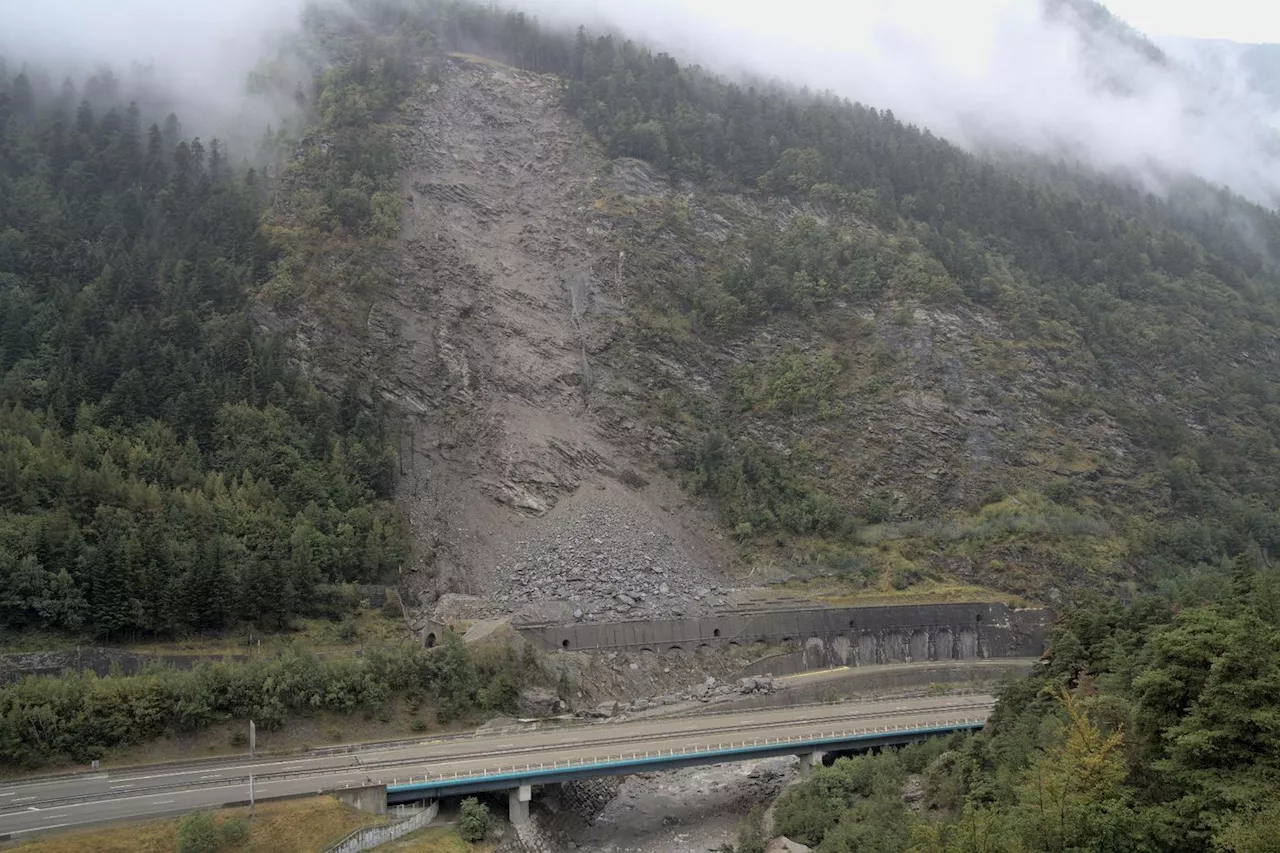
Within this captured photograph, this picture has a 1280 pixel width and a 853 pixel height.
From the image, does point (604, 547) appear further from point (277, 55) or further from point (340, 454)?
point (277, 55)

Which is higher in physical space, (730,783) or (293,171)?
(293,171)

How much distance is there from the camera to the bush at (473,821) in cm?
3219

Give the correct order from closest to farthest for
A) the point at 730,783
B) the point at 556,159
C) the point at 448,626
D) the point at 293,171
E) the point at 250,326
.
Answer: the point at 730,783
the point at 448,626
the point at 250,326
the point at 293,171
the point at 556,159

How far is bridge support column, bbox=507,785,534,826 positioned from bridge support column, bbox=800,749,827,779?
477 inches

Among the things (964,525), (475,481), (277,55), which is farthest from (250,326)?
(964,525)

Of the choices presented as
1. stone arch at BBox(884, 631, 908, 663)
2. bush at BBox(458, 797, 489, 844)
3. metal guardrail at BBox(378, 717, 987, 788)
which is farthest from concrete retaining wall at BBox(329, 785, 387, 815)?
stone arch at BBox(884, 631, 908, 663)

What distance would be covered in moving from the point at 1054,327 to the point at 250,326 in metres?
60.2

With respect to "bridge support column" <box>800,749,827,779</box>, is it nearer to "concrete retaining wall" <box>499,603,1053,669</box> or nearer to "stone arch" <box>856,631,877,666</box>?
"concrete retaining wall" <box>499,603,1053,669</box>

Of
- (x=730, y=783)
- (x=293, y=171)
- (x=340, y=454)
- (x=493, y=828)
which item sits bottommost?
(x=730, y=783)

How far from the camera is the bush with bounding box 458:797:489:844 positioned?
106 feet

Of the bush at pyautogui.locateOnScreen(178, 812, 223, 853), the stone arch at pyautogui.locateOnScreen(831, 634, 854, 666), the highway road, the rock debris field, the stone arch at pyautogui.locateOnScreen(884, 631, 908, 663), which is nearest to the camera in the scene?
the bush at pyautogui.locateOnScreen(178, 812, 223, 853)

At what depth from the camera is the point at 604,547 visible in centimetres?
5862

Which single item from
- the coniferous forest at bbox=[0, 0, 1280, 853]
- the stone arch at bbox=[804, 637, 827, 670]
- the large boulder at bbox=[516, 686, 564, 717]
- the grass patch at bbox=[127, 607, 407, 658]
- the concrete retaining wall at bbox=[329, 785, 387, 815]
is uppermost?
the coniferous forest at bbox=[0, 0, 1280, 853]

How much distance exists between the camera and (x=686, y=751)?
37562 millimetres
